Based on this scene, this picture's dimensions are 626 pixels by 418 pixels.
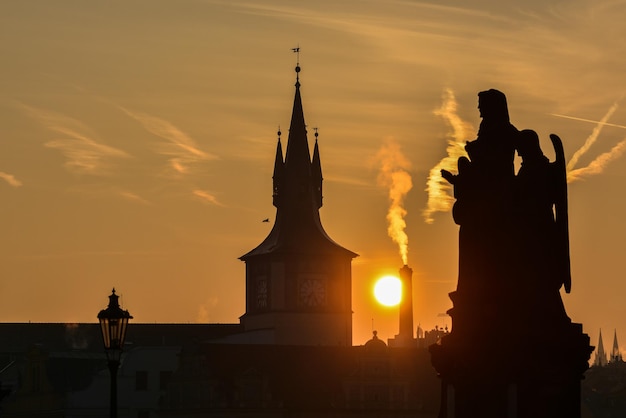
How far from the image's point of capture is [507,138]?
97.9 ft

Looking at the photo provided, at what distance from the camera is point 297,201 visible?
144500 millimetres

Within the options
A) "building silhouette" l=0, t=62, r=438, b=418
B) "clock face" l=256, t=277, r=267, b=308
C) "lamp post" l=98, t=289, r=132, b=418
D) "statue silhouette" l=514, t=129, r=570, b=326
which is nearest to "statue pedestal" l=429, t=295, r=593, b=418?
"statue silhouette" l=514, t=129, r=570, b=326

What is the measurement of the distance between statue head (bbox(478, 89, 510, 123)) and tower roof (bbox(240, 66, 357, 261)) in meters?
110

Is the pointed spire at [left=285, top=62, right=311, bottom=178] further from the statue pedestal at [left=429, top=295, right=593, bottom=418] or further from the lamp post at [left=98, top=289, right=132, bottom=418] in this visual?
the statue pedestal at [left=429, top=295, right=593, bottom=418]

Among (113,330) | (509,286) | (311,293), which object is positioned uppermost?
(311,293)

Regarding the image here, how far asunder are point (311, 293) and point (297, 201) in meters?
7.58

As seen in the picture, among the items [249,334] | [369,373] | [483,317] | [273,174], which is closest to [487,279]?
[483,317]

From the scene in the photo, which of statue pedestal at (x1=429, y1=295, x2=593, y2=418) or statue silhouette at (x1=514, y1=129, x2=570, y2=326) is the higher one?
statue silhouette at (x1=514, y1=129, x2=570, y2=326)

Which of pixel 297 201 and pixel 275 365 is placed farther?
pixel 297 201

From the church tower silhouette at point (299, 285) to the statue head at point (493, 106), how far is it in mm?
106500

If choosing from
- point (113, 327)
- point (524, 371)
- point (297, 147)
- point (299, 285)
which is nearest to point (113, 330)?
point (113, 327)

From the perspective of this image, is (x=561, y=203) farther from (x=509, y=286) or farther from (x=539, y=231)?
(x=509, y=286)

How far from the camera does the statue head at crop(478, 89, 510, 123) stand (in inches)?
1174

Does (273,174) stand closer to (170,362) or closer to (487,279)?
(170,362)
